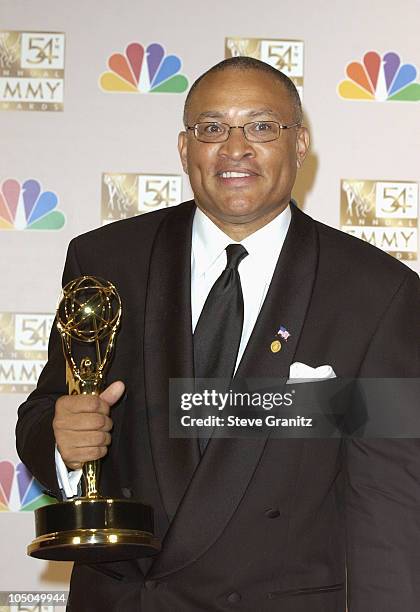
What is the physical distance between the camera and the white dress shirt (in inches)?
81.4

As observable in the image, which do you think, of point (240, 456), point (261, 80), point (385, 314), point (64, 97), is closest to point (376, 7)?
point (64, 97)

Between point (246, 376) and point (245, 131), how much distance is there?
17.9 inches

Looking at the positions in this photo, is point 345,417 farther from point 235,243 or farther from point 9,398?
point 9,398

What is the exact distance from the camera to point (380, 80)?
3.12m

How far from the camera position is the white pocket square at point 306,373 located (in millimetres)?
1959

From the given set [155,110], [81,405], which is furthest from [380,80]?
[81,405]

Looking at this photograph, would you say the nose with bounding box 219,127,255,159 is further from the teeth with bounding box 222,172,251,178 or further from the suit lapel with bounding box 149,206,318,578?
the suit lapel with bounding box 149,206,318,578

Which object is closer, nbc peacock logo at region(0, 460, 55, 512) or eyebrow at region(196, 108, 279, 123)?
eyebrow at region(196, 108, 279, 123)

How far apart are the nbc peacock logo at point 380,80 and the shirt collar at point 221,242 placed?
1045 mm

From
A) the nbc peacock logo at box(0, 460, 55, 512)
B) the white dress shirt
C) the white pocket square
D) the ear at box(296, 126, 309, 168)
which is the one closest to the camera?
the white pocket square

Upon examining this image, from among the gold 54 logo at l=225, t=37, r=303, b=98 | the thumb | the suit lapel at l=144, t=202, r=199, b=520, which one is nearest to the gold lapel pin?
the suit lapel at l=144, t=202, r=199, b=520

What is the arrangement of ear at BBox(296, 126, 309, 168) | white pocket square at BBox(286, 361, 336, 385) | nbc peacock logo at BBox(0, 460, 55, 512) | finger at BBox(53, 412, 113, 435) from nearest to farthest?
finger at BBox(53, 412, 113, 435), white pocket square at BBox(286, 361, 336, 385), ear at BBox(296, 126, 309, 168), nbc peacock logo at BBox(0, 460, 55, 512)

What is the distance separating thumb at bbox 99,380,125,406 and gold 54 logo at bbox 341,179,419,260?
134cm

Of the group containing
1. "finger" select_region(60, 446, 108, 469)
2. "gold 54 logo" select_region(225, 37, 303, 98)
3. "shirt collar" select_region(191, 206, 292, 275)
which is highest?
"gold 54 logo" select_region(225, 37, 303, 98)
